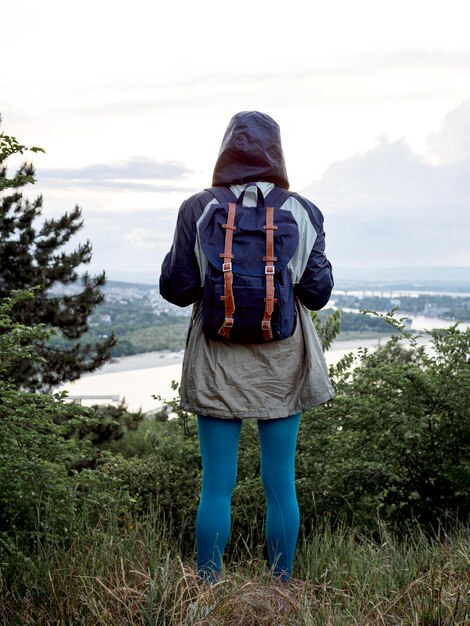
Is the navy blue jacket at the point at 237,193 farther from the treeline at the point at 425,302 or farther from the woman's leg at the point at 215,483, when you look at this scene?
the treeline at the point at 425,302

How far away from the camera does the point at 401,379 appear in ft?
15.2

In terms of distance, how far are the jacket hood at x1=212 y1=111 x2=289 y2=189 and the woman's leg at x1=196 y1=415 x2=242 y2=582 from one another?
0.95 meters

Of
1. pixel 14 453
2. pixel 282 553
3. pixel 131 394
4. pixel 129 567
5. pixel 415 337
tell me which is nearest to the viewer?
pixel 129 567

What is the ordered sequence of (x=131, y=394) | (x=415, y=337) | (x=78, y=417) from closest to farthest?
(x=78, y=417), (x=415, y=337), (x=131, y=394)

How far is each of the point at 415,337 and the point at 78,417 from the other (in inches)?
86.8

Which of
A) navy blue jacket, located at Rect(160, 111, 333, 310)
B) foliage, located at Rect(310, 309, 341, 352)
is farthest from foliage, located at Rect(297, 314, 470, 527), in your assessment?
navy blue jacket, located at Rect(160, 111, 333, 310)

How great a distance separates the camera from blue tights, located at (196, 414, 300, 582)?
2.99m

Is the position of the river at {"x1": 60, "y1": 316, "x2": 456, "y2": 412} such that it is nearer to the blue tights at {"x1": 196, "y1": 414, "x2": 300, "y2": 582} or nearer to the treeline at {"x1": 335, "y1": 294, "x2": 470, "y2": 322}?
the treeline at {"x1": 335, "y1": 294, "x2": 470, "y2": 322}

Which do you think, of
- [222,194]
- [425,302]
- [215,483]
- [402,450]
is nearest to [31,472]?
[215,483]

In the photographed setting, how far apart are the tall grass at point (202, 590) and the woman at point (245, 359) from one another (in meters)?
0.25

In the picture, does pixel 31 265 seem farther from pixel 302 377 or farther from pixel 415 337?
pixel 302 377

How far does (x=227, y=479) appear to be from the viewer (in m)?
3.02

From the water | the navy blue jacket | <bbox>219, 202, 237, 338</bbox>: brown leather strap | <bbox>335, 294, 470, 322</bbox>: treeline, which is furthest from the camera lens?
the water

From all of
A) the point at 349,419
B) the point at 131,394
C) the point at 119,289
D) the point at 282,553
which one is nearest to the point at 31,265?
the point at 131,394
